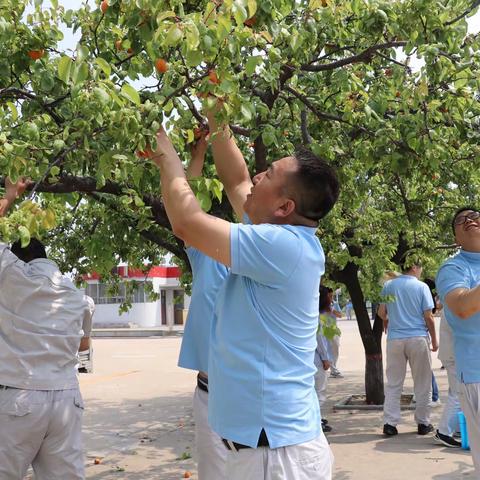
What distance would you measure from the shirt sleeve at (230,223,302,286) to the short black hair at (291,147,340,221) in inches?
6.5

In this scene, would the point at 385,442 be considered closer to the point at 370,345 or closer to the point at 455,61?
the point at 370,345

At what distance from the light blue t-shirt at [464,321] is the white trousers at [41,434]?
7.06ft

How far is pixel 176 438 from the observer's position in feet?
27.6

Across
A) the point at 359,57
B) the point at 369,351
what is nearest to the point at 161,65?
the point at 359,57

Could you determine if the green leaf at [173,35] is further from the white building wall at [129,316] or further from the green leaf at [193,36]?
the white building wall at [129,316]

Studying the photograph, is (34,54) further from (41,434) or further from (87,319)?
(41,434)

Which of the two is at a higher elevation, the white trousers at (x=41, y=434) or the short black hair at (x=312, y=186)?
the short black hair at (x=312, y=186)

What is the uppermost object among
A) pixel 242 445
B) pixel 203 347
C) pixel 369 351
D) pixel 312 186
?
pixel 312 186

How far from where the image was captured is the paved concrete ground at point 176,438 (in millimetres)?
6429

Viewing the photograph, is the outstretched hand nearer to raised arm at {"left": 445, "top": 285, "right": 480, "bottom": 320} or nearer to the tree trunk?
raised arm at {"left": 445, "top": 285, "right": 480, "bottom": 320}

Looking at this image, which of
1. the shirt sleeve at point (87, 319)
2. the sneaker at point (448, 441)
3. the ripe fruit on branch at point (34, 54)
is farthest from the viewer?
the sneaker at point (448, 441)

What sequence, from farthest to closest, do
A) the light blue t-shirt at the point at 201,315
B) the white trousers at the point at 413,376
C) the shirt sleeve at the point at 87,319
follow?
the white trousers at the point at 413,376 < the shirt sleeve at the point at 87,319 < the light blue t-shirt at the point at 201,315

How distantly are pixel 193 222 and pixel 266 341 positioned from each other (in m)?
0.44

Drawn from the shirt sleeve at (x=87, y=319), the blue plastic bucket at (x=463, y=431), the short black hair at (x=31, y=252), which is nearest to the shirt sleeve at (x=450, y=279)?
the shirt sleeve at (x=87, y=319)
